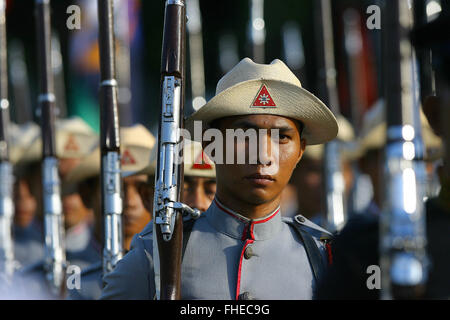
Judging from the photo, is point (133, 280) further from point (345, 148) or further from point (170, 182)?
point (345, 148)

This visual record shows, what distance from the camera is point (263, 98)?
13.0 feet

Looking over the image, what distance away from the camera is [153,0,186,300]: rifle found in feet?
12.0

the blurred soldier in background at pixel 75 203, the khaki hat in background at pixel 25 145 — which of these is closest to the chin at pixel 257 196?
the blurred soldier in background at pixel 75 203

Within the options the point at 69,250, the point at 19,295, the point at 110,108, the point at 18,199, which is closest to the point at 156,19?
the point at 18,199

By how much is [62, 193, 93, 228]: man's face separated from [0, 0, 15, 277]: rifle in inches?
25.7

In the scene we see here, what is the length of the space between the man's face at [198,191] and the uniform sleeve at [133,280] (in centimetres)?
161

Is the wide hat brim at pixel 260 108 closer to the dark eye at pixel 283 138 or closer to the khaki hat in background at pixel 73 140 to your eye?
the dark eye at pixel 283 138

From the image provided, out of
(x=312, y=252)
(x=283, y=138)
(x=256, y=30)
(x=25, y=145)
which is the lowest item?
(x=312, y=252)

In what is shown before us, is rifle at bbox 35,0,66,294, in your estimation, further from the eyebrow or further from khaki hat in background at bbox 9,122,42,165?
the eyebrow

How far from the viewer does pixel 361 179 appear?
35.3ft

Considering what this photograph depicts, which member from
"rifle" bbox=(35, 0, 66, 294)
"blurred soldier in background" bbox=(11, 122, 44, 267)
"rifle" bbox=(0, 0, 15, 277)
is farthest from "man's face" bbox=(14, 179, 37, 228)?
"rifle" bbox=(35, 0, 66, 294)

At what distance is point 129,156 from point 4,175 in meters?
2.19

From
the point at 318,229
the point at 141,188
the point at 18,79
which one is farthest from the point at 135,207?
the point at 18,79

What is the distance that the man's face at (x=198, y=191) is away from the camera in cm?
550
